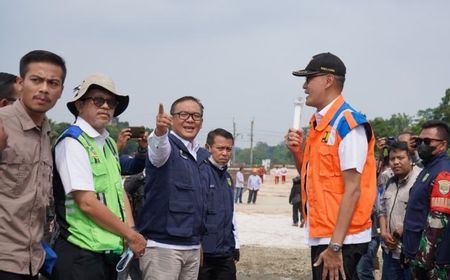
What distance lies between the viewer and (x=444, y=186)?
438 cm

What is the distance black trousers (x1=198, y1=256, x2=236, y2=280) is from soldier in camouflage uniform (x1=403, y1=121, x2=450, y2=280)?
5.89ft

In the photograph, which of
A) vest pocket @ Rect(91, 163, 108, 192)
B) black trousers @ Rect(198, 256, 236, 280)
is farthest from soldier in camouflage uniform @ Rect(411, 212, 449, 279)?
vest pocket @ Rect(91, 163, 108, 192)

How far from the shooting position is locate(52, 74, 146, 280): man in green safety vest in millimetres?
3053

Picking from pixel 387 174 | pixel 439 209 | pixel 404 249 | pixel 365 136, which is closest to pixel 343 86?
pixel 365 136

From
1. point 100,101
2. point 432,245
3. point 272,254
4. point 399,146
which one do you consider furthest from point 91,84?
point 272,254

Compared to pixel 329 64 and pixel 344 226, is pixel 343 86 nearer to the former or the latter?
pixel 329 64

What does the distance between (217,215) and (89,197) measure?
227 cm

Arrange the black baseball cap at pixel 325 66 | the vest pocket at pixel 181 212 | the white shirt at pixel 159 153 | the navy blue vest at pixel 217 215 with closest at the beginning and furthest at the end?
the black baseball cap at pixel 325 66, the white shirt at pixel 159 153, the vest pocket at pixel 181 212, the navy blue vest at pixel 217 215

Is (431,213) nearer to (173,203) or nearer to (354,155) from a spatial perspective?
(354,155)

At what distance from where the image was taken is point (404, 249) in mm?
4941

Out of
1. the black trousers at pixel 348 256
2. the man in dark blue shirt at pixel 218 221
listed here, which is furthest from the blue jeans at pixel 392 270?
the black trousers at pixel 348 256

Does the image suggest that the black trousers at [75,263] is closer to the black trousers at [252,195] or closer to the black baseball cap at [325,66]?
the black baseball cap at [325,66]

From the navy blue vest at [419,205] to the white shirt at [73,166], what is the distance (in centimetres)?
316

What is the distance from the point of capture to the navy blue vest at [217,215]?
501 centimetres
